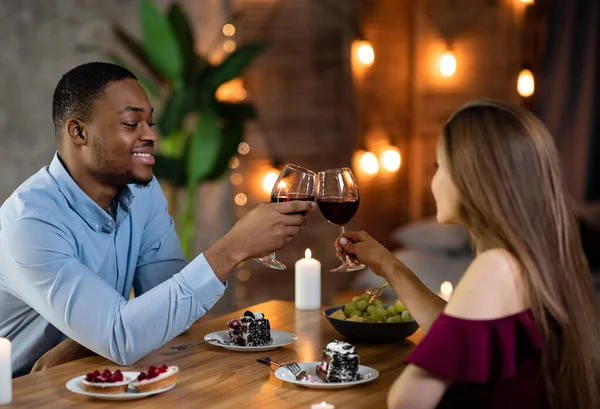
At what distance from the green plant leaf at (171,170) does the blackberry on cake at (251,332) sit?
95.0 inches

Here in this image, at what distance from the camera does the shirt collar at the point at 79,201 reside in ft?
6.94

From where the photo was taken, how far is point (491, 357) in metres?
1.41

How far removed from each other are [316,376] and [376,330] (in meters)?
0.31

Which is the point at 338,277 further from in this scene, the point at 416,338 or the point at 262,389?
the point at 262,389

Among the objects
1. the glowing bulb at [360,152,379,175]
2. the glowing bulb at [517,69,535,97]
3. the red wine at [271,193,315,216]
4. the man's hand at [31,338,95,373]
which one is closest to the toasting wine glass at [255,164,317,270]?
the red wine at [271,193,315,216]

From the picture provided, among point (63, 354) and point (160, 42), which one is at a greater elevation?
point (160, 42)

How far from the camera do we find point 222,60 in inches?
175

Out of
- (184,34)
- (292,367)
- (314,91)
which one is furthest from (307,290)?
(314,91)

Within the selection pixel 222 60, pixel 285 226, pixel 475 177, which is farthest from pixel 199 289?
pixel 222 60

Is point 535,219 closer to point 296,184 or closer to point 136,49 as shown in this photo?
point 296,184

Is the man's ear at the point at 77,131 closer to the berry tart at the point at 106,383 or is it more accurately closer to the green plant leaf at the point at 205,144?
the berry tart at the point at 106,383

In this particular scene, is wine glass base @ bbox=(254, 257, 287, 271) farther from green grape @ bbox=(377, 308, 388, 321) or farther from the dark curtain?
the dark curtain

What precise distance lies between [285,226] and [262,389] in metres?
0.40

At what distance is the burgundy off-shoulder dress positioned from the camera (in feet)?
4.56
